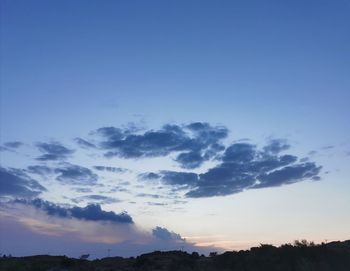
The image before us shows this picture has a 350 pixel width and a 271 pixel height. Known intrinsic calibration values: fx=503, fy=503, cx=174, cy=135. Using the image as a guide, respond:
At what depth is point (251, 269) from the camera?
4109cm

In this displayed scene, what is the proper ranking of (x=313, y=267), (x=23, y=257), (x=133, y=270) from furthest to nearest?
(x=23, y=257), (x=133, y=270), (x=313, y=267)

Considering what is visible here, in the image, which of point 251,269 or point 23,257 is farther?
point 23,257

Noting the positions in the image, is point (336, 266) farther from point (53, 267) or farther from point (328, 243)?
point (53, 267)

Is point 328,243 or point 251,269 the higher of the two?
point 328,243

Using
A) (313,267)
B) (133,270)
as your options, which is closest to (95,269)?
(133,270)

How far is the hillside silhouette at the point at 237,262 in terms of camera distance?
4181 cm

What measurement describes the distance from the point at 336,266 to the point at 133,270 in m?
17.6

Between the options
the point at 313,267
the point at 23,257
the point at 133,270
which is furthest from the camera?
the point at 23,257

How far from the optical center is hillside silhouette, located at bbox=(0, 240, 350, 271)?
41.8 metres

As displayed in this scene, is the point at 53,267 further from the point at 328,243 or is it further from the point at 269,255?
the point at 328,243

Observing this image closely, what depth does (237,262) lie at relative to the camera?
43.1 metres

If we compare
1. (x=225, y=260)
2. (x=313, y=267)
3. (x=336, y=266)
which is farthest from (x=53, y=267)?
(x=336, y=266)

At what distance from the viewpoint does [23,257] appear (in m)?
50.8

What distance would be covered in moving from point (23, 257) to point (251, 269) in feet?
77.6
